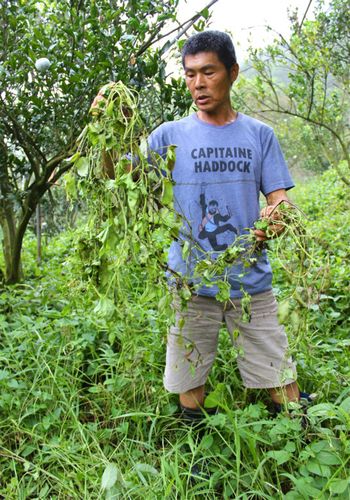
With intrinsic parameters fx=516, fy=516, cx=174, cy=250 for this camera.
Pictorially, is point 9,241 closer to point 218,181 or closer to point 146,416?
point 146,416

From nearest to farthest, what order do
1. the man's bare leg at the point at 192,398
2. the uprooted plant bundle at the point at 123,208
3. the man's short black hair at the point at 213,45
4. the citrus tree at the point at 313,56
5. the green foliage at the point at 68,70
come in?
the uprooted plant bundle at the point at 123,208, the man's short black hair at the point at 213,45, the man's bare leg at the point at 192,398, the green foliage at the point at 68,70, the citrus tree at the point at 313,56

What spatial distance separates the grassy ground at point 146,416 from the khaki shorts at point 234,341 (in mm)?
97

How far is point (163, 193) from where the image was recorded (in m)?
1.46

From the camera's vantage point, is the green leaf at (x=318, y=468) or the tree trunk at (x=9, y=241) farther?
the tree trunk at (x=9, y=241)

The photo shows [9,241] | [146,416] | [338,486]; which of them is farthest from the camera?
[9,241]

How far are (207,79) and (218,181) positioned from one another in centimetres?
38

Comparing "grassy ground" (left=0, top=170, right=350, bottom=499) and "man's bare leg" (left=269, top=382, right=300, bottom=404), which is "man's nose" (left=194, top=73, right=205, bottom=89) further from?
"man's bare leg" (left=269, top=382, right=300, bottom=404)

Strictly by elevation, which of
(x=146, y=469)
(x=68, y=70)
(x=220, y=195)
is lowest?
(x=146, y=469)

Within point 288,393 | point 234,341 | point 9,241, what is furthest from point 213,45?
point 9,241

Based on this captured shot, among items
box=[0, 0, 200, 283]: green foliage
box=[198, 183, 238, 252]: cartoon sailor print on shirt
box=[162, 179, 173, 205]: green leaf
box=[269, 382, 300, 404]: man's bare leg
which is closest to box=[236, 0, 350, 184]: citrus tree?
box=[0, 0, 200, 283]: green foliage

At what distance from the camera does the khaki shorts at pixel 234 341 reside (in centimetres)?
202

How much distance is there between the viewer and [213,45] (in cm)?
190

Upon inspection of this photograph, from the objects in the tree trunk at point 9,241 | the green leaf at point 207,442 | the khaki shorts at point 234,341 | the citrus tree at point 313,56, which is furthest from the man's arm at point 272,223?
the citrus tree at point 313,56

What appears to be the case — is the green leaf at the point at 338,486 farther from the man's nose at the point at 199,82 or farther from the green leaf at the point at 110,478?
the man's nose at the point at 199,82
